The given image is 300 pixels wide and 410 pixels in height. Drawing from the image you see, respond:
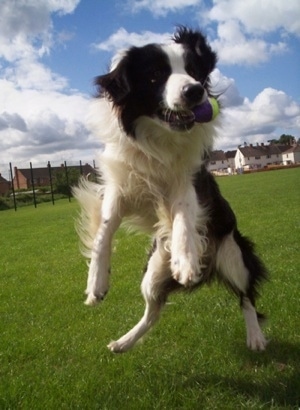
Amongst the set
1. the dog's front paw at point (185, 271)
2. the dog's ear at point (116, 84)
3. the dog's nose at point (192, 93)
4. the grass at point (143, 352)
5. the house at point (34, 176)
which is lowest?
the grass at point (143, 352)

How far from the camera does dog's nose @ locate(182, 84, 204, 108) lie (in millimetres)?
3611

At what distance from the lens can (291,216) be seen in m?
12.6

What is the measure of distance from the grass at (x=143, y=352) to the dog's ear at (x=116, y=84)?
1.33 meters

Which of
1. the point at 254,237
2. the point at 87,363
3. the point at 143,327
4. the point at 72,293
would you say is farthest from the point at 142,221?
the point at 254,237

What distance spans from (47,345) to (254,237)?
6.38 metres

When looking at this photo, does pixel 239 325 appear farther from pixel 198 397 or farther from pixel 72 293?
pixel 72 293

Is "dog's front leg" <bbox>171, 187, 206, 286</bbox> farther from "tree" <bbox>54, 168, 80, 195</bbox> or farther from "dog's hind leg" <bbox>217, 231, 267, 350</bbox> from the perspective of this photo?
"tree" <bbox>54, 168, 80, 195</bbox>

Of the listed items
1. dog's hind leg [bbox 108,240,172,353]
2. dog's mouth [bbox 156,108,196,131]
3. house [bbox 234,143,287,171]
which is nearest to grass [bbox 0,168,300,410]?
dog's hind leg [bbox 108,240,172,353]

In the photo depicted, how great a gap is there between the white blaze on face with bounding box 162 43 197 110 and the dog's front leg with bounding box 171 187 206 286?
2.57 ft

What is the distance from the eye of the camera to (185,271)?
128 inches

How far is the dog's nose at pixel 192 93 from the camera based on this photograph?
142 inches

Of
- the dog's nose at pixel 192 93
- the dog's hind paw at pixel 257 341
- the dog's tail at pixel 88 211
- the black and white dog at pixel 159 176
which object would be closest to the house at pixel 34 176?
the dog's tail at pixel 88 211

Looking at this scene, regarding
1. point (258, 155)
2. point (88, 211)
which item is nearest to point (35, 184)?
point (88, 211)

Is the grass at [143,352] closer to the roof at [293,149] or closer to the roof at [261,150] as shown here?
the roof at [261,150]
